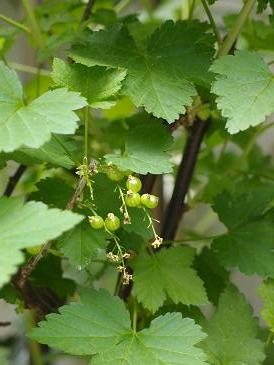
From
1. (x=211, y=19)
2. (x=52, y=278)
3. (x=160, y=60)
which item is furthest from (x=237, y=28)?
(x=52, y=278)

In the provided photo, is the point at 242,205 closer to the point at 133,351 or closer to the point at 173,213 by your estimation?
the point at 173,213

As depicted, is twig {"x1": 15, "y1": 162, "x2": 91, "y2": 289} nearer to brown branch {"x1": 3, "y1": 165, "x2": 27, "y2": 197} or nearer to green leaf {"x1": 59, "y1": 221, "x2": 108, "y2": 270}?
green leaf {"x1": 59, "y1": 221, "x2": 108, "y2": 270}

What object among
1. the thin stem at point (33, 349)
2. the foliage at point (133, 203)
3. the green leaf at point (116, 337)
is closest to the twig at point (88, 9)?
the foliage at point (133, 203)

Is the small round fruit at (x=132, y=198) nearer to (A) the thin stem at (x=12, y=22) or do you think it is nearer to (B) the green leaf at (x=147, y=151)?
(B) the green leaf at (x=147, y=151)

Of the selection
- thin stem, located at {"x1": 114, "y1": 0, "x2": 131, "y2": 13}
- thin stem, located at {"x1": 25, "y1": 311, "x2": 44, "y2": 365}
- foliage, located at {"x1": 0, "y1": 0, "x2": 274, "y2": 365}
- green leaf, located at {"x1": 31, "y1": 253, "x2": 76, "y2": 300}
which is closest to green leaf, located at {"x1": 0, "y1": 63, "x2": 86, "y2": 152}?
foliage, located at {"x1": 0, "y1": 0, "x2": 274, "y2": 365}

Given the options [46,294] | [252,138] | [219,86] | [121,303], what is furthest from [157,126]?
[252,138]

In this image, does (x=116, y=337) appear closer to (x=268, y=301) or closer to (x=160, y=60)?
(x=268, y=301)
